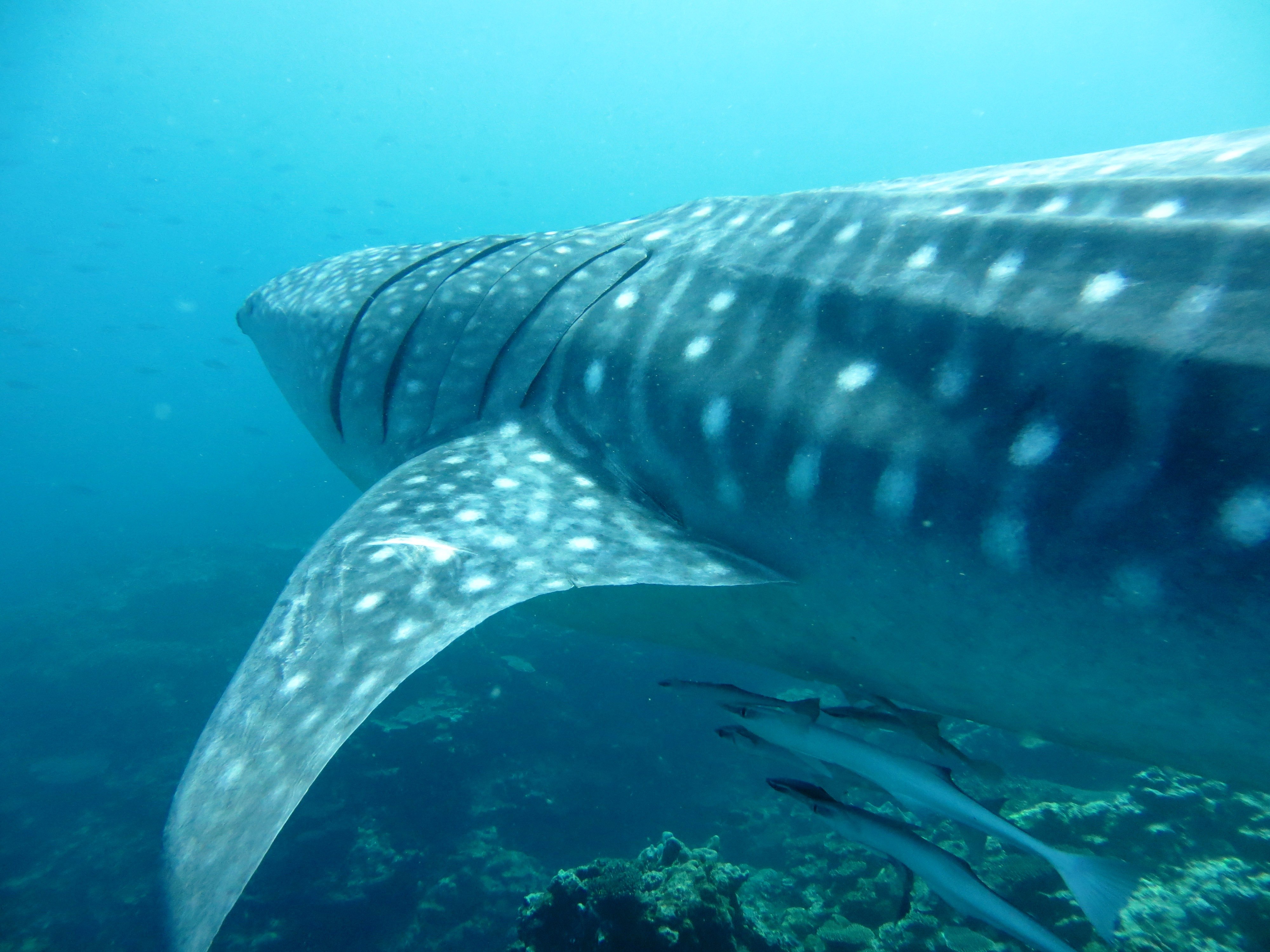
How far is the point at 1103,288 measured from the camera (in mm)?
1595

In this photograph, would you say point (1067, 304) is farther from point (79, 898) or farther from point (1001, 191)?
point (79, 898)

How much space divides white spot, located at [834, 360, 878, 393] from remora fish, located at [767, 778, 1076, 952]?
1.56 meters

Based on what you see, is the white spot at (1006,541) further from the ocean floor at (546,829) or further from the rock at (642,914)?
the rock at (642,914)

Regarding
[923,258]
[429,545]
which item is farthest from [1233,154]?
[429,545]

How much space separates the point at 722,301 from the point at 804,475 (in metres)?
0.82

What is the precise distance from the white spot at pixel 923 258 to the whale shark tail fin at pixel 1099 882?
181 cm

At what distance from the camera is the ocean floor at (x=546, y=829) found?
4.05 meters

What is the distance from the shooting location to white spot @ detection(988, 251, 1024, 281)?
5.83ft

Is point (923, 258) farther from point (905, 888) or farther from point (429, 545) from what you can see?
point (905, 888)

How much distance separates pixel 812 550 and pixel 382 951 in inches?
276

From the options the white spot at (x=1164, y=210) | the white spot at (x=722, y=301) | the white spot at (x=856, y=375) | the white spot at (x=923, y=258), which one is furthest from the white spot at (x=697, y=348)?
the white spot at (x=1164, y=210)

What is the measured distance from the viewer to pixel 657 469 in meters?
2.36

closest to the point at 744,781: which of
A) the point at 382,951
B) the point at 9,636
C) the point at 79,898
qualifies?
the point at 382,951

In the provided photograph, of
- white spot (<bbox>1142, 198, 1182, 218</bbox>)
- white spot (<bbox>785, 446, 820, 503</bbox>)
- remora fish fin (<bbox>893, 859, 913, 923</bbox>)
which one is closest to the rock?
remora fish fin (<bbox>893, 859, 913, 923</bbox>)
